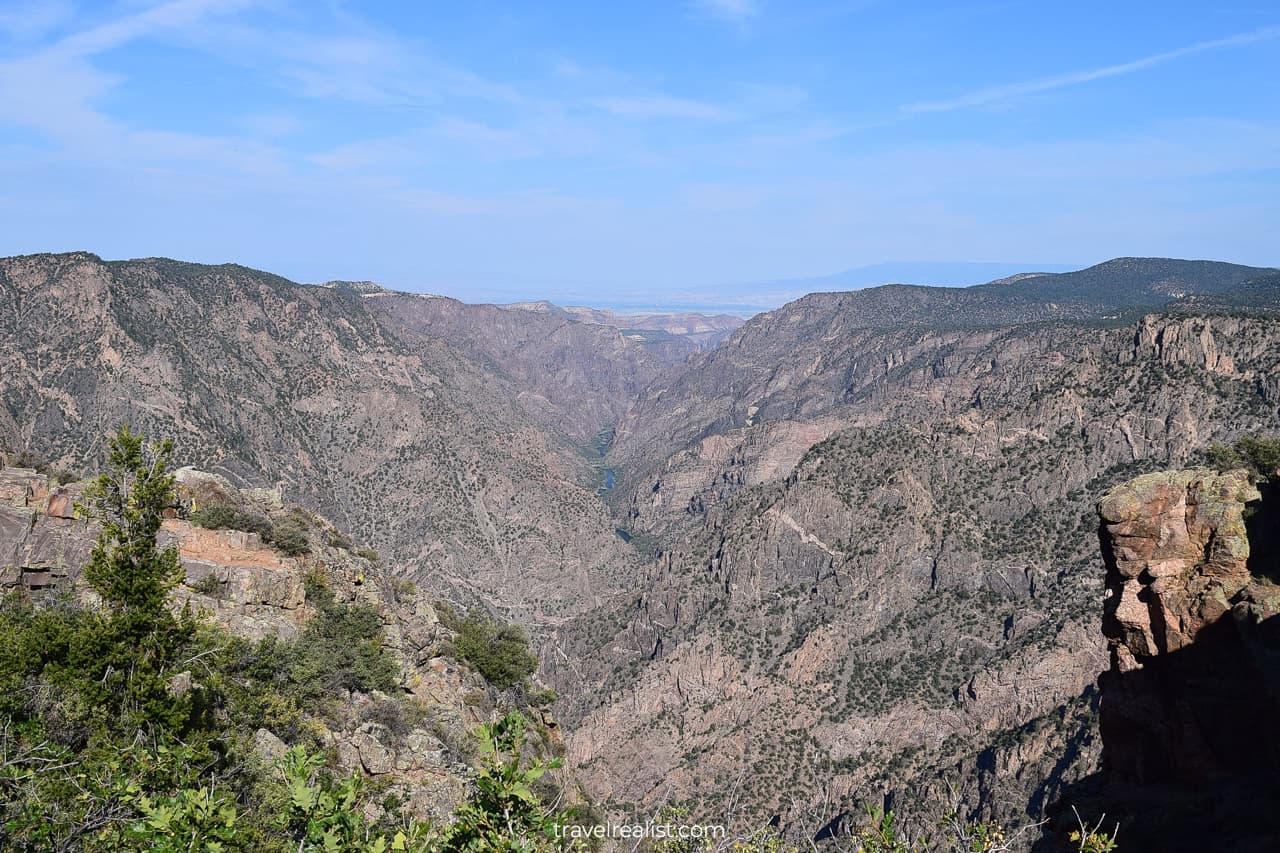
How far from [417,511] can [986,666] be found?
120467 millimetres

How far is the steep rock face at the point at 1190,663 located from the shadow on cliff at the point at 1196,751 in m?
0.03

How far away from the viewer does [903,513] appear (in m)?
99.6

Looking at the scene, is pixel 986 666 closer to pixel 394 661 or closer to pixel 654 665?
pixel 654 665

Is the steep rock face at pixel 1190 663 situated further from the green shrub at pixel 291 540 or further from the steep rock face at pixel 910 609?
the steep rock face at pixel 910 609

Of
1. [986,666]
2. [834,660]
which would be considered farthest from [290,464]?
[986,666]

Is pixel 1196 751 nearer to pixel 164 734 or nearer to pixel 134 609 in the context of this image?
pixel 164 734

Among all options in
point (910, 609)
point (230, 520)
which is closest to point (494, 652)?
point (230, 520)

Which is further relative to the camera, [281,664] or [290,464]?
[290,464]

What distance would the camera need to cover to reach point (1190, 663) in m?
25.5

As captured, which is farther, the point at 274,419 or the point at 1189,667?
the point at 274,419

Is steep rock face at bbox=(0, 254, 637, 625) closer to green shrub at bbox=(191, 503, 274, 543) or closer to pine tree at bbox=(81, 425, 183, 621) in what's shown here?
green shrub at bbox=(191, 503, 274, 543)

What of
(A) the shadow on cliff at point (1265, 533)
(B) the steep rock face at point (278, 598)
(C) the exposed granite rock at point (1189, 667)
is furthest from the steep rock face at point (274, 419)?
(A) the shadow on cliff at point (1265, 533)

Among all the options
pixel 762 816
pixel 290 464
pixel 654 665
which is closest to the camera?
pixel 762 816

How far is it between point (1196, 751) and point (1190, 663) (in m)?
2.52
